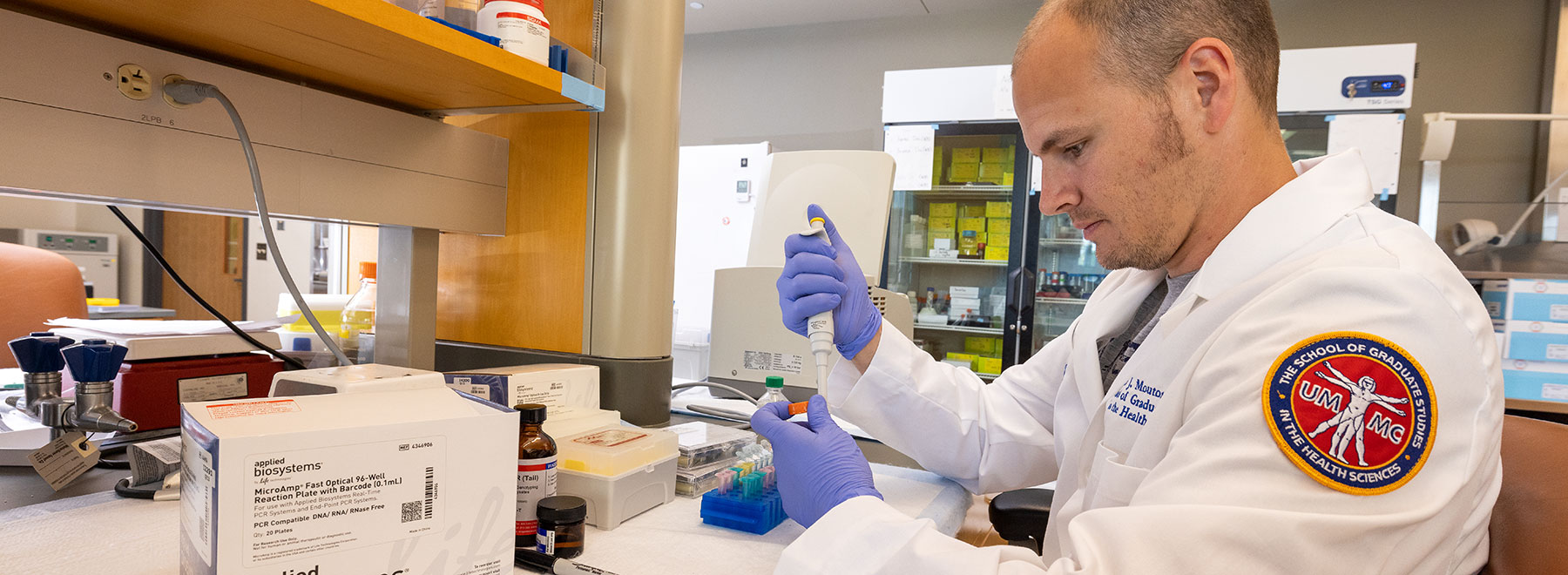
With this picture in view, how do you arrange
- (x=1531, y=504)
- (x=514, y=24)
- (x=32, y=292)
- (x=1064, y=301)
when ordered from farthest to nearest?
(x=1064, y=301)
(x=32, y=292)
(x=514, y=24)
(x=1531, y=504)

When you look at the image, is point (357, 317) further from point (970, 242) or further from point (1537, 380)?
point (1537, 380)

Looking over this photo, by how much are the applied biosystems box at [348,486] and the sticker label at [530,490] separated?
0.11 m

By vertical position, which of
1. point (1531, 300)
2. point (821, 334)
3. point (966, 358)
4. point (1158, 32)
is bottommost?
point (966, 358)

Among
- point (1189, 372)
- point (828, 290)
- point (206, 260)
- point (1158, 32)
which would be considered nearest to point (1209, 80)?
point (1158, 32)

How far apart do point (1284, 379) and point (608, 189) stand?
1060 mm

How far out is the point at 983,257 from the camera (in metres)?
3.92

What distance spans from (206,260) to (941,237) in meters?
4.28

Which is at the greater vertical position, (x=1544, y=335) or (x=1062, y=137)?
(x=1062, y=137)

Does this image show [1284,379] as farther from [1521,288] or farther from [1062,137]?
[1521,288]

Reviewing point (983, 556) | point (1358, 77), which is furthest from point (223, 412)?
point (1358, 77)

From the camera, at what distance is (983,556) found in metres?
0.69

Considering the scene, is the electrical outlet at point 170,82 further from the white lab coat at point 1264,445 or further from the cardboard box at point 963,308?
the cardboard box at point 963,308

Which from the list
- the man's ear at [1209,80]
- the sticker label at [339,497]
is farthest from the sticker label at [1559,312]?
the sticker label at [339,497]

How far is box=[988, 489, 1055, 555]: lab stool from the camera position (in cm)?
116
